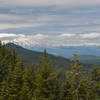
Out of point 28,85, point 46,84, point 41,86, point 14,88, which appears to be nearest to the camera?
point 46,84

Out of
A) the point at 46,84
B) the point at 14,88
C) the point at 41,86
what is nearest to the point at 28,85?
the point at 14,88

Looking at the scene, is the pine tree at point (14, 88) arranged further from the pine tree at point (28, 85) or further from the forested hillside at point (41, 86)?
the pine tree at point (28, 85)

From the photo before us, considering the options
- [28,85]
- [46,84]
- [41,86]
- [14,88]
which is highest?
[46,84]

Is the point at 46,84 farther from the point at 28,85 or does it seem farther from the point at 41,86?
the point at 28,85

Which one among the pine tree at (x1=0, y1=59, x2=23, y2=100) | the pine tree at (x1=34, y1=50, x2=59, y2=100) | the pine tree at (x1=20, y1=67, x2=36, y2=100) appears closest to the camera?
the pine tree at (x1=34, y1=50, x2=59, y2=100)

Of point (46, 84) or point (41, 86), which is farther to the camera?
point (41, 86)

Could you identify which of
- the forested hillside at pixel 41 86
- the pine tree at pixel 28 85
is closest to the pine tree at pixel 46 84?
the forested hillside at pixel 41 86

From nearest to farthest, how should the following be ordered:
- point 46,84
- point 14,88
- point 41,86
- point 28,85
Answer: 1. point 46,84
2. point 41,86
3. point 14,88
4. point 28,85

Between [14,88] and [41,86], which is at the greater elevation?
[41,86]

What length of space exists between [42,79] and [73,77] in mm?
11662

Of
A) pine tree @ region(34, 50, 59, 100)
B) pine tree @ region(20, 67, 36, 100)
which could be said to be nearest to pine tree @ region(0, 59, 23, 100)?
pine tree @ region(20, 67, 36, 100)

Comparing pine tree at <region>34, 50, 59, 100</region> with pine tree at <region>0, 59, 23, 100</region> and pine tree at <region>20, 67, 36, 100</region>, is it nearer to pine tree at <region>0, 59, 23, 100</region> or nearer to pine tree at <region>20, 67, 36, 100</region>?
pine tree at <region>20, 67, 36, 100</region>

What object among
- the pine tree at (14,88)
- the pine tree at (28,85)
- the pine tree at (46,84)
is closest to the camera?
the pine tree at (46,84)

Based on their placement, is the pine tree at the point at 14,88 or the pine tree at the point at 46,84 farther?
the pine tree at the point at 14,88
